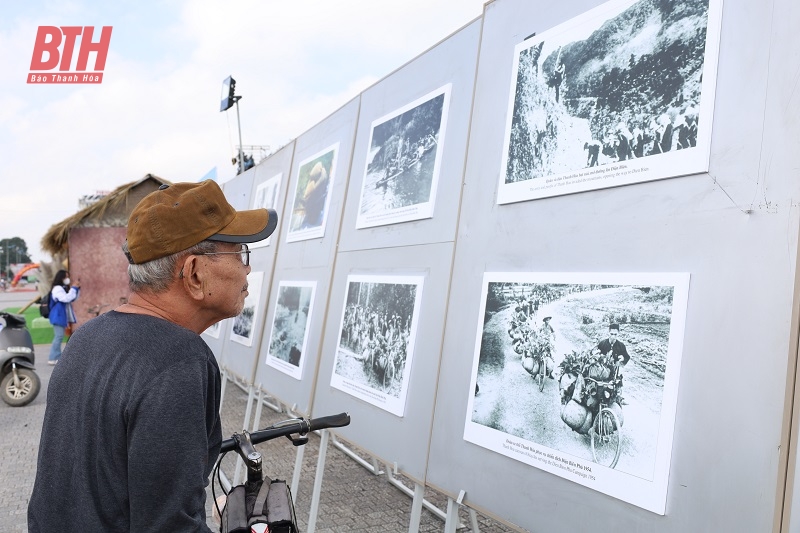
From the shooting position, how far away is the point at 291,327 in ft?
12.7

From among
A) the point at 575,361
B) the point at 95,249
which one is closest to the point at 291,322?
the point at 575,361

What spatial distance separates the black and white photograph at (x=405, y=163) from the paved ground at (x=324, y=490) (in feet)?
7.09

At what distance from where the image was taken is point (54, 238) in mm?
12867

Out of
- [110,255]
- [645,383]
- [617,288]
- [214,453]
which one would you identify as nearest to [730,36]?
[617,288]

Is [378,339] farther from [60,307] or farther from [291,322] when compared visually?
[60,307]

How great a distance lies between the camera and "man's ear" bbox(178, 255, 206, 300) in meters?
1.30

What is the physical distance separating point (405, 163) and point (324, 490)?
9.70ft

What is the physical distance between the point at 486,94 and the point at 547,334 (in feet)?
3.44

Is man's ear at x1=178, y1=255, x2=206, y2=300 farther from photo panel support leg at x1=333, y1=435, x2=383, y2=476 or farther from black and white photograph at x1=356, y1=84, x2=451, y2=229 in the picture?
photo panel support leg at x1=333, y1=435, x2=383, y2=476

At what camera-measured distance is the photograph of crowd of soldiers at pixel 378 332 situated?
2.55 m

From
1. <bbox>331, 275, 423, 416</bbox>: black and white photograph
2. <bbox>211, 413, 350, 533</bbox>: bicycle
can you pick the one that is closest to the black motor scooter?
<bbox>331, 275, 423, 416</bbox>: black and white photograph

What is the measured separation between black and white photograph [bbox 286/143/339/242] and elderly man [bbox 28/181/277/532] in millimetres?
2356

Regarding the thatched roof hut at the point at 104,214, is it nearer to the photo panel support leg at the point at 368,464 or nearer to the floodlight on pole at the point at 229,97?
the floodlight on pole at the point at 229,97

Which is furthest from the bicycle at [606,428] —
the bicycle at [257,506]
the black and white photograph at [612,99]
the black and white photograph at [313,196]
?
the black and white photograph at [313,196]
